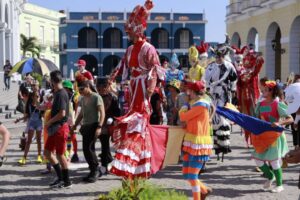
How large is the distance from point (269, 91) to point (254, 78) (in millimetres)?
3805

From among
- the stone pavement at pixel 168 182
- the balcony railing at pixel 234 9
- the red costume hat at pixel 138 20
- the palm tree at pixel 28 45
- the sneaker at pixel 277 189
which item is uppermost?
the balcony railing at pixel 234 9

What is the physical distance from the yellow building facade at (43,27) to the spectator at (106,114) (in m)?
53.3

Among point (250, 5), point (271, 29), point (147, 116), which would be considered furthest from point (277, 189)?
point (250, 5)

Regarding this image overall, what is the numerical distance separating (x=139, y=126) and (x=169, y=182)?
6.09 ft

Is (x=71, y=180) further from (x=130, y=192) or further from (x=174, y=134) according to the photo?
(x=130, y=192)

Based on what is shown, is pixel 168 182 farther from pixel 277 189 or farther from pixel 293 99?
pixel 293 99

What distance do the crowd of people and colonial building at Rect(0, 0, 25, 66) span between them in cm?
2920

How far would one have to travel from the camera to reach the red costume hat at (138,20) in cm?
689

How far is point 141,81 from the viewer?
22.2 ft

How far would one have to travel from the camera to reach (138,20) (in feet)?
22.6

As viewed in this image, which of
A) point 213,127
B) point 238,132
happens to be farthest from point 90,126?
point 238,132

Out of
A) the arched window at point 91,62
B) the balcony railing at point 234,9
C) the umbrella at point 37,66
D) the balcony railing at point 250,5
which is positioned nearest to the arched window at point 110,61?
the arched window at point 91,62

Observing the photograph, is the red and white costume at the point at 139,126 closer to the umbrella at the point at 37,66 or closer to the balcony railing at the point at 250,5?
the umbrella at the point at 37,66

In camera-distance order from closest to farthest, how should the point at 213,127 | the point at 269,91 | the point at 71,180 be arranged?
the point at 269,91 → the point at 71,180 → the point at 213,127
